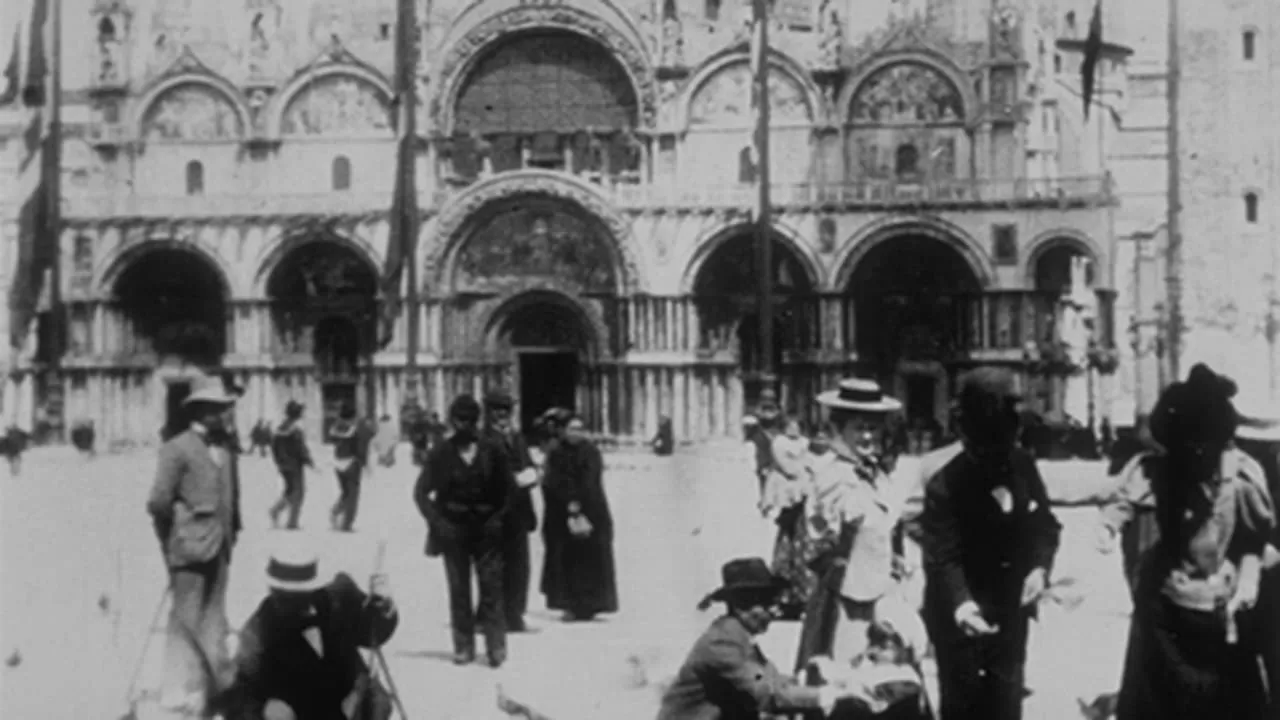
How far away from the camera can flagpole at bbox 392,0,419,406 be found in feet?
48.4

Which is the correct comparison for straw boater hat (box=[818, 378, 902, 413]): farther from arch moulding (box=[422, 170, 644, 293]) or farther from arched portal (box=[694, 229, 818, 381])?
arch moulding (box=[422, 170, 644, 293])

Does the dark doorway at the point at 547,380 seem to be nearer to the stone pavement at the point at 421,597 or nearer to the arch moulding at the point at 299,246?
the arch moulding at the point at 299,246

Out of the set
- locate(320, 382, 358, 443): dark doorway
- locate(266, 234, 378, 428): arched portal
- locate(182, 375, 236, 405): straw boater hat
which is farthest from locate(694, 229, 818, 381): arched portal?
locate(182, 375, 236, 405): straw boater hat

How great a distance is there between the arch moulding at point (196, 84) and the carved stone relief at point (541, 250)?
460 centimetres

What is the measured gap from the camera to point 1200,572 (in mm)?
6070

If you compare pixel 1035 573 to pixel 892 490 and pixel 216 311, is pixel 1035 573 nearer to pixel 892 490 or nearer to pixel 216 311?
pixel 892 490

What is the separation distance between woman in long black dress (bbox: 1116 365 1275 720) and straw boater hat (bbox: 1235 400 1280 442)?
0.73 meters

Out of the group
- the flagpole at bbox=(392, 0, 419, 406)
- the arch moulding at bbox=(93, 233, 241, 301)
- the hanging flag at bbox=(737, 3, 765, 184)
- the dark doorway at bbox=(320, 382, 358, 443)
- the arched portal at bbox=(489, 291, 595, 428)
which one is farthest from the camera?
the arched portal at bbox=(489, 291, 595, 428)

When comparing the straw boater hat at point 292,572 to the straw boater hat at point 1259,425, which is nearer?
the straw boater hat at point 292,572

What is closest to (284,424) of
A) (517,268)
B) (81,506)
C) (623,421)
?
(81,506)

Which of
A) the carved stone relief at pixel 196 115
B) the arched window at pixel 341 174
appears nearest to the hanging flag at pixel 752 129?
the arched window at pixel 341 174

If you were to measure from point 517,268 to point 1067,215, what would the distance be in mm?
6857

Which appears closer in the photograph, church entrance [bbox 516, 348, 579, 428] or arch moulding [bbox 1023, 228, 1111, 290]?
arch moulding [bbox 1023, 228, 1111, 290]

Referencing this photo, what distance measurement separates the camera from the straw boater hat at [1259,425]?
6.84m
